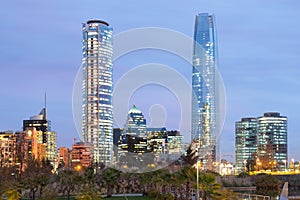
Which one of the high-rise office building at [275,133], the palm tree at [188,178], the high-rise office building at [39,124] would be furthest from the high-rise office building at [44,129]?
the palm tree at [188,178]

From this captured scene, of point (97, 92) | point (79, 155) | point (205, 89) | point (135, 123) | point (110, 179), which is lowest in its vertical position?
point (110, 179)

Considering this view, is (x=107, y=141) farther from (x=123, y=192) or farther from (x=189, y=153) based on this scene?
(x=123, y=192)

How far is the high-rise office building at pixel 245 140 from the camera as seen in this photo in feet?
515

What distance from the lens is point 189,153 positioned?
77.7 m

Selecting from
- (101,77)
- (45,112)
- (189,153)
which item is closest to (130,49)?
(101,77)

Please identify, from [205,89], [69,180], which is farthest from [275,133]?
[69,180]

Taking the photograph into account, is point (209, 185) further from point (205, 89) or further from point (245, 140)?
point (245, 140)

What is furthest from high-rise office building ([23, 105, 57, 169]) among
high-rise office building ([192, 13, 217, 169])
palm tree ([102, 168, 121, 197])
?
palm tree ([102, 168, 121, 197])

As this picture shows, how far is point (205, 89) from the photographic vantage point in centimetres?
9550

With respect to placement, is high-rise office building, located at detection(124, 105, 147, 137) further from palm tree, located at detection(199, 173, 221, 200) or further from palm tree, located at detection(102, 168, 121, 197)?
palm tree, located at detection(199, 173, 221, 200)

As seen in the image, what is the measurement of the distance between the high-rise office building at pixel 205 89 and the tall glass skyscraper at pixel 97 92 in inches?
413

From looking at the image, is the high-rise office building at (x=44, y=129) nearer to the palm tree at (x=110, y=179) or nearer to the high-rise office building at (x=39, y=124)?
the high-rise office building at (x=39, y=124)

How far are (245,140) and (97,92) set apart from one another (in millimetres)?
100809

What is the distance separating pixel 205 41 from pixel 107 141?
59.3 metres
